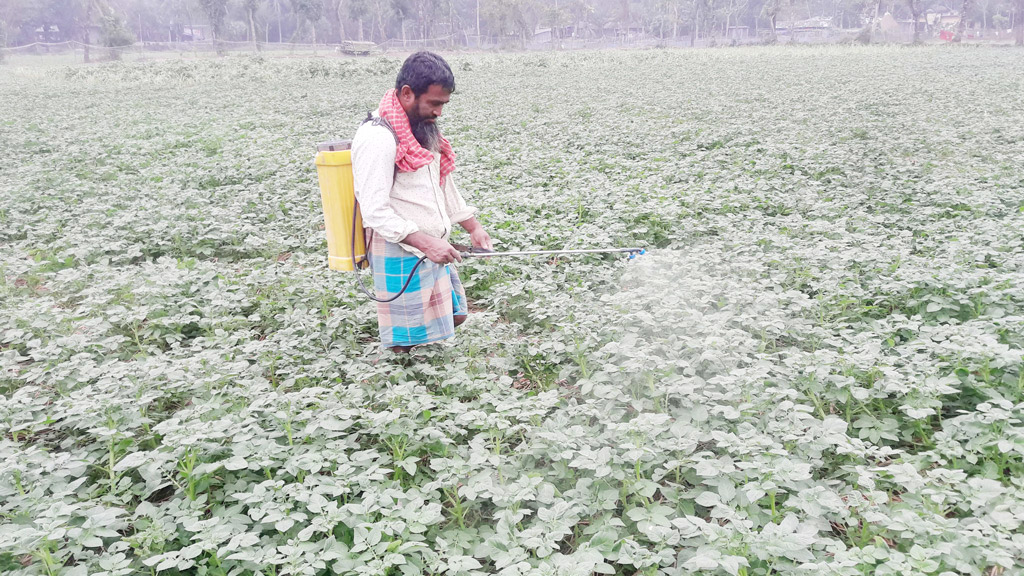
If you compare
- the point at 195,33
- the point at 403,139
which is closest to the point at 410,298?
the point at 403,139

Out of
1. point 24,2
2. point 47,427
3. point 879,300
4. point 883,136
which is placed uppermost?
point 24,2

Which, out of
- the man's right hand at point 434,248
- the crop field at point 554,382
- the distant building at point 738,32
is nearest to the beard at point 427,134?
the man's right hand at point 434,248

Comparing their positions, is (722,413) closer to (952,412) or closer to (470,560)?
(952,412)

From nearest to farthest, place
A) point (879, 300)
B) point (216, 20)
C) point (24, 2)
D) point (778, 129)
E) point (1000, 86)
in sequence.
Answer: point (879, 300) < point (778, 129) < point (1000, 86) < point (216, 20) < point (24, 2)

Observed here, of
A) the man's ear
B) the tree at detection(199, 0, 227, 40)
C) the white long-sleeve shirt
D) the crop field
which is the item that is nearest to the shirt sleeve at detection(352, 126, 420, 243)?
the white long-sleeve shirt

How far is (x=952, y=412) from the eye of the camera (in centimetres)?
307

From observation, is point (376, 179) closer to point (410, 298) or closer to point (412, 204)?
point (412, 204)

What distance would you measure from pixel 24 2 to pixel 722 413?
3523 inches

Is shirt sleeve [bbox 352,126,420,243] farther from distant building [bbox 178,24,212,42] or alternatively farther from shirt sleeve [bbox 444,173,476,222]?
distant building [bbox 178,24,212,42]

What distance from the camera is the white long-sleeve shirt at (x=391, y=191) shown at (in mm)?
3141

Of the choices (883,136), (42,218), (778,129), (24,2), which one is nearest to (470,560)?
(42,218)

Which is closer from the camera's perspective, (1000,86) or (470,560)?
(470,560)

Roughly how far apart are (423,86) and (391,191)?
21.8 inches

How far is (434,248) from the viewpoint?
10.7 ft
